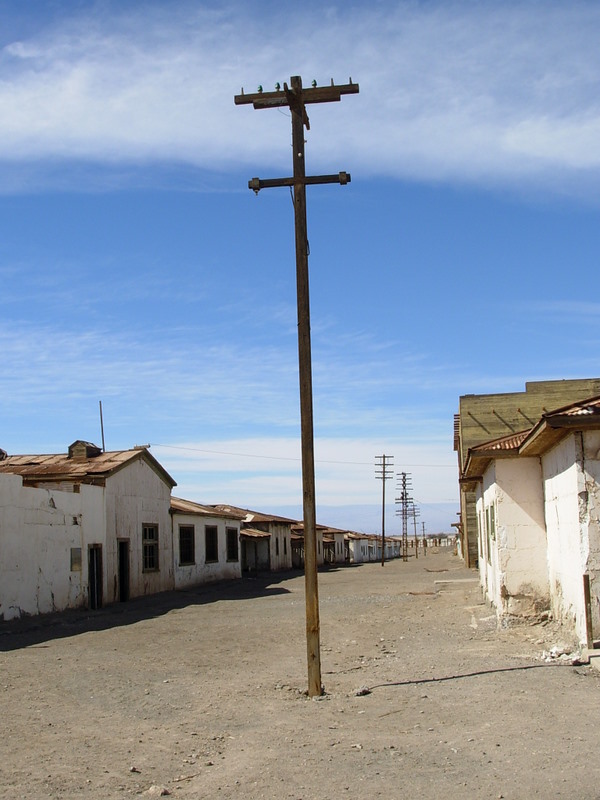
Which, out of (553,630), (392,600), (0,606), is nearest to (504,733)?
(553,630)

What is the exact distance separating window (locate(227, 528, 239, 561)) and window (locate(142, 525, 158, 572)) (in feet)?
32.9

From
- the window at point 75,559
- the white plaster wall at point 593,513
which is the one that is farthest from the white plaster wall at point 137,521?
the white plaster wall at point 593,513

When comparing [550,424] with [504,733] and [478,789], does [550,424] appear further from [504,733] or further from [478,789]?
[478,789]

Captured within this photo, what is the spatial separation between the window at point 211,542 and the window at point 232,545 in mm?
2004

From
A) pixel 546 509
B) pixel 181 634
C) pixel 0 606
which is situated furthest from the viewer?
pixel 0 606

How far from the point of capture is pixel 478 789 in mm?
5754

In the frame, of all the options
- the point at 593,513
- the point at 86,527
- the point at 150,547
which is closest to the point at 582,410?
the point at 593,513

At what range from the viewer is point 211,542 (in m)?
36.6

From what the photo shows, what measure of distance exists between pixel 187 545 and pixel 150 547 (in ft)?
14.8

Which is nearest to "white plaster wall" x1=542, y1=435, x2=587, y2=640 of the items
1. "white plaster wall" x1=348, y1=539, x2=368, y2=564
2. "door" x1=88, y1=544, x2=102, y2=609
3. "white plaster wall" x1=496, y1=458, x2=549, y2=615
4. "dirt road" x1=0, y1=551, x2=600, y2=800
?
"white plaster wall" x1=496, y1=458, x2=549, y2=615

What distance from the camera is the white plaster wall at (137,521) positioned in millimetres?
24969

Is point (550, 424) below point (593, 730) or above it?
above

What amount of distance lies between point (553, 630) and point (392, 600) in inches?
402

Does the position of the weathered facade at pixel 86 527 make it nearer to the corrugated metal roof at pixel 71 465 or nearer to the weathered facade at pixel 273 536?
the corrugated metal roof at pixel 71 465
